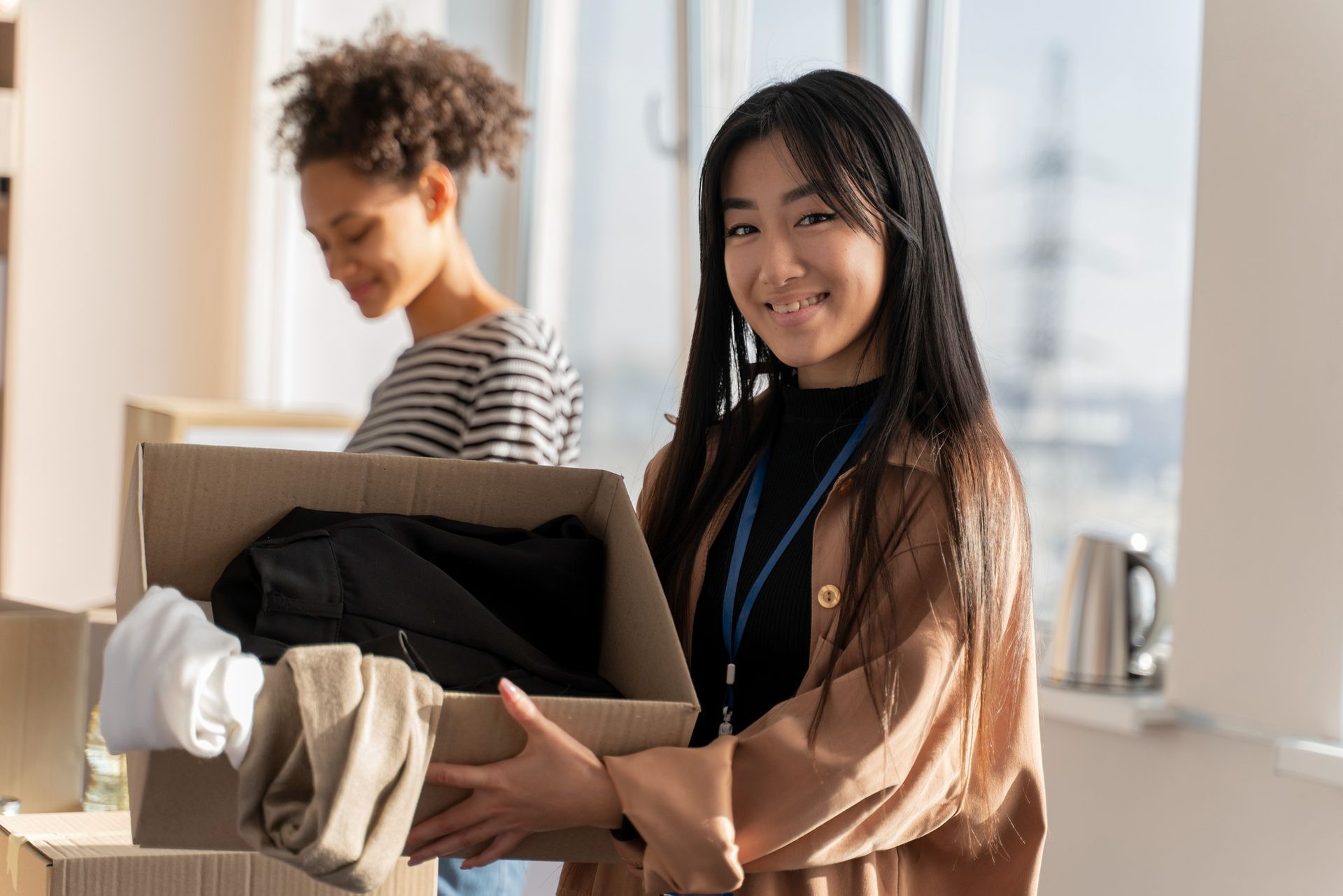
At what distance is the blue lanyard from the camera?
1.07 meters

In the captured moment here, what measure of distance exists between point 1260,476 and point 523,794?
118cm

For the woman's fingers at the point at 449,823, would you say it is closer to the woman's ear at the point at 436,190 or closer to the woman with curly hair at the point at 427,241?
the woman with curly hair at the point at 427,241

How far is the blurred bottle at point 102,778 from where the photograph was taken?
1.36 metres

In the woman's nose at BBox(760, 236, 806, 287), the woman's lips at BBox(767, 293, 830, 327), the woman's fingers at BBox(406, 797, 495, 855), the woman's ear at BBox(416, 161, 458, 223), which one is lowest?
the woman's fingers at BBox(406, 797, 495, 855)

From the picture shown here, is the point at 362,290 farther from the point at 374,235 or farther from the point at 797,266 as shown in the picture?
the point at 797,266

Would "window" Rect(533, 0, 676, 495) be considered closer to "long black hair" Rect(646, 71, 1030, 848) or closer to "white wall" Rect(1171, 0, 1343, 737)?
"white wall" Rect(1171, 0, 1343, 737)

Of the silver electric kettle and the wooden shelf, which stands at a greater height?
the silver electric kettle

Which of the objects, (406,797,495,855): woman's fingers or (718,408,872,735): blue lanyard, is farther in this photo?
(718,408,872,735): blue lanyard

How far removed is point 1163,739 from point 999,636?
0.95 m

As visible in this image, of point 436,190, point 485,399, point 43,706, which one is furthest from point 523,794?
point 436,190

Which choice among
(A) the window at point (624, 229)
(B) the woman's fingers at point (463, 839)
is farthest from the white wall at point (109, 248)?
(B) the woman's fingers at point (463, 839)

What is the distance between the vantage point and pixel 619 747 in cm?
87

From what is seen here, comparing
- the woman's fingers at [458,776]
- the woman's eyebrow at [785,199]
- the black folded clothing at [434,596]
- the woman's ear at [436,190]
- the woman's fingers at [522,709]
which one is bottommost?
the woman's fingers at [458,776]

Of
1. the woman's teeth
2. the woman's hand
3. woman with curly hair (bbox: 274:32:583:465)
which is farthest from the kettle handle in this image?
the woman's hand
